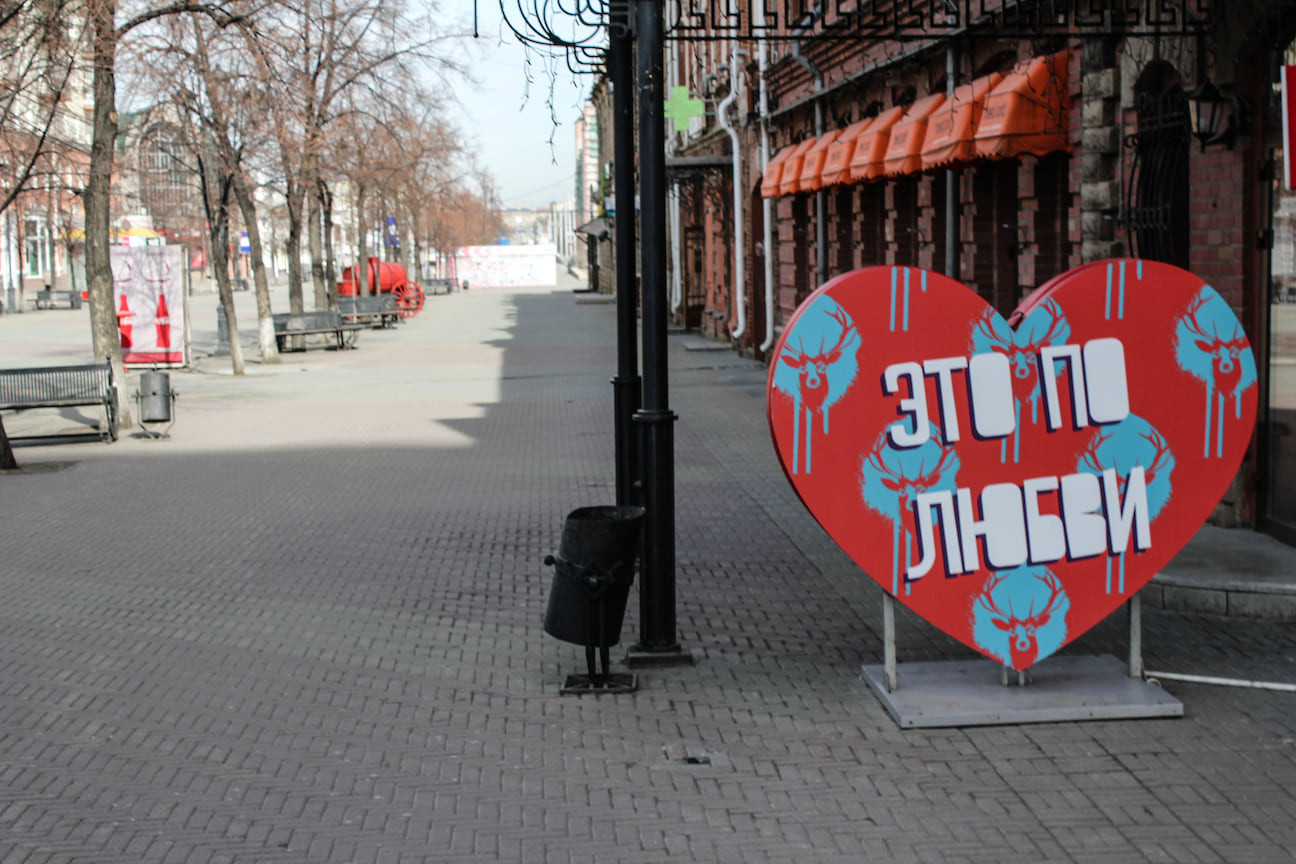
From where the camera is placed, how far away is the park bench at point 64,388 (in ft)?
55.6

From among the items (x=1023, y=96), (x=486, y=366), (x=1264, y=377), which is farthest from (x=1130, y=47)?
(x=486, y=366)

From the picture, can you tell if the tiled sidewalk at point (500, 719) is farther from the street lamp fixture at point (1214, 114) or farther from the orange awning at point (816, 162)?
the orange awning at point (816, 162)

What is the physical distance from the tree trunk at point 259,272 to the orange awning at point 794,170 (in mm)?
9688

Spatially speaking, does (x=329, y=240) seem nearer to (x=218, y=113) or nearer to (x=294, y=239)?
(x=294, y=239)

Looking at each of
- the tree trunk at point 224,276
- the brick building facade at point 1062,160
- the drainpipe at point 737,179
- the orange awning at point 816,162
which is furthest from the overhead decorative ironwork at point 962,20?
the tree trunk at point 224,276

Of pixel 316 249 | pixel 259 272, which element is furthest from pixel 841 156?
pixel 316 249

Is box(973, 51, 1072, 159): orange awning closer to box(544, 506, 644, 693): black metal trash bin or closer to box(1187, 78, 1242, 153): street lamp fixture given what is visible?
box(1187, 78, 1242, 153): street lamp fixture

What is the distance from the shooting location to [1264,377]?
893 cm

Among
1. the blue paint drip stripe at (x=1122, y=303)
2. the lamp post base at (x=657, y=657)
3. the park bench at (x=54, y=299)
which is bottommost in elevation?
the lamp post base at (x=657, y=657)

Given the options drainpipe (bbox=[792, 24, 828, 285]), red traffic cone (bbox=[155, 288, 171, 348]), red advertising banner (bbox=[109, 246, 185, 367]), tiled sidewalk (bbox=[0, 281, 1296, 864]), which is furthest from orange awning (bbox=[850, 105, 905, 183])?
red traffic cone (bbox=[155, 288, 171, 348])

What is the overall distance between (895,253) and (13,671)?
12465mm

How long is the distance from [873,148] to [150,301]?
531 inches

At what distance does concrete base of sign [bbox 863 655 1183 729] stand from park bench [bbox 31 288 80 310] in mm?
60044

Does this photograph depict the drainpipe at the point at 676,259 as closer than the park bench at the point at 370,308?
Yes
